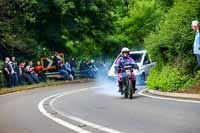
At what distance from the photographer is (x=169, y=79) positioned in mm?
19031

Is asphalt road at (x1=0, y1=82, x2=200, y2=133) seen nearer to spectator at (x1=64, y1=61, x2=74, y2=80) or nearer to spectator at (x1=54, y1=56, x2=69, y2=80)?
spectator at (x1=54, y1=56, x2=69, y2=80)

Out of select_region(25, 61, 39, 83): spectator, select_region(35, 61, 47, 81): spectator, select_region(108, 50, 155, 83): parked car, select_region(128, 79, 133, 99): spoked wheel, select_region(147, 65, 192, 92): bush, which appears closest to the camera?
select_region(128, 79, 133, 99): spoked wheel

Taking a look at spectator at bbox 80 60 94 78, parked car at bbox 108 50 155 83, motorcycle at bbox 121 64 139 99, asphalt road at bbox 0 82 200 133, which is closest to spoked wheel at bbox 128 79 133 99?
motorcycle at bbox 121 64 139 99

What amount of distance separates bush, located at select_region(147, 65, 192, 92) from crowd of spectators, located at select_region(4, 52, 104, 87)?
11099 mm

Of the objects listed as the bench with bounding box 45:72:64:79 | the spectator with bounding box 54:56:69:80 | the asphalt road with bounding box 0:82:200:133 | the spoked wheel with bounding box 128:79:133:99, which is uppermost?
the spectator with bounding box 54:56:69:80

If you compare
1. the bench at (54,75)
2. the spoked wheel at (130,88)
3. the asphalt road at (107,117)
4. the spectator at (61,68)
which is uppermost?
the spectator at (61,68)

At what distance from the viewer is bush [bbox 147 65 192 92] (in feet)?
61.6

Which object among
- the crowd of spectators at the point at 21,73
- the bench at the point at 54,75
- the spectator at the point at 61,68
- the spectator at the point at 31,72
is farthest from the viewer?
the spectator at the point at 61,68

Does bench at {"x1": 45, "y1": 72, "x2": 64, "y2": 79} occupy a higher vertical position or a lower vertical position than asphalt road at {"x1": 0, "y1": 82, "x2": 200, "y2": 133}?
higher

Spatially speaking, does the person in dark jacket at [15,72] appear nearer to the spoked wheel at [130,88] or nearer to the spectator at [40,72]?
Result: the spectator at [40,72]

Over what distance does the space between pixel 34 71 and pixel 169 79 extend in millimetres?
15805

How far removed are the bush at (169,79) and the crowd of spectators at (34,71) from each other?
36.4 feet

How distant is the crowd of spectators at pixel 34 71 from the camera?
30233 millimetres

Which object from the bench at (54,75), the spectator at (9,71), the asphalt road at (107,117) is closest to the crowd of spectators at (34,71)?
the spectator at (9,71)
